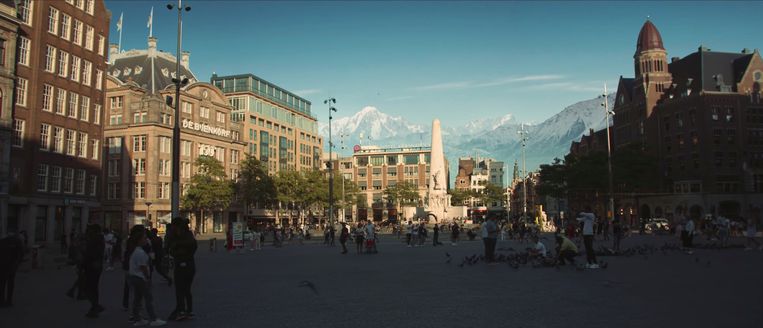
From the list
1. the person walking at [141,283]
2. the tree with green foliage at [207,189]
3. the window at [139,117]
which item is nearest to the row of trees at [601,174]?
the tree with green foliage at [207,189]

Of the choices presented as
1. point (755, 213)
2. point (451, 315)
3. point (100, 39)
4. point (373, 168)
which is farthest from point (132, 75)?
point (755, 213)

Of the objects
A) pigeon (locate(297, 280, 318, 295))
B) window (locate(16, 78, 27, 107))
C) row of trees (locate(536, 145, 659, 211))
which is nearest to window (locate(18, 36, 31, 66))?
window (locate(16, 78, 27, 107))

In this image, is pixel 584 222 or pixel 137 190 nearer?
pixel 584 222

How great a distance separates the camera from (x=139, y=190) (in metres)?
69.4

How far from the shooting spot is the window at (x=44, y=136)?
138ft

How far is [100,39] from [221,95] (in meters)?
32.6

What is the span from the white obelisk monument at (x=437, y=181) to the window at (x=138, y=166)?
3615 cm

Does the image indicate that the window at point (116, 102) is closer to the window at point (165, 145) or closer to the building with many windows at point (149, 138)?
the building with many windows at point (149, 138)

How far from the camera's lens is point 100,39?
49.2 metres

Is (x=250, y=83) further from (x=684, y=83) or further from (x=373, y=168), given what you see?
(x=684, y=83)

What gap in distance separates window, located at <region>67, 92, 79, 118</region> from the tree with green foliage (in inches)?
838

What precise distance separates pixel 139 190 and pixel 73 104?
25.7 meters

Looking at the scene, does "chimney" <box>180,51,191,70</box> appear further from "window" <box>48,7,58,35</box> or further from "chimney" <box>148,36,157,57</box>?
"window" <box>48,7,58,35</box>

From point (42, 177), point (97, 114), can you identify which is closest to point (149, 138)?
point (97, 114)
